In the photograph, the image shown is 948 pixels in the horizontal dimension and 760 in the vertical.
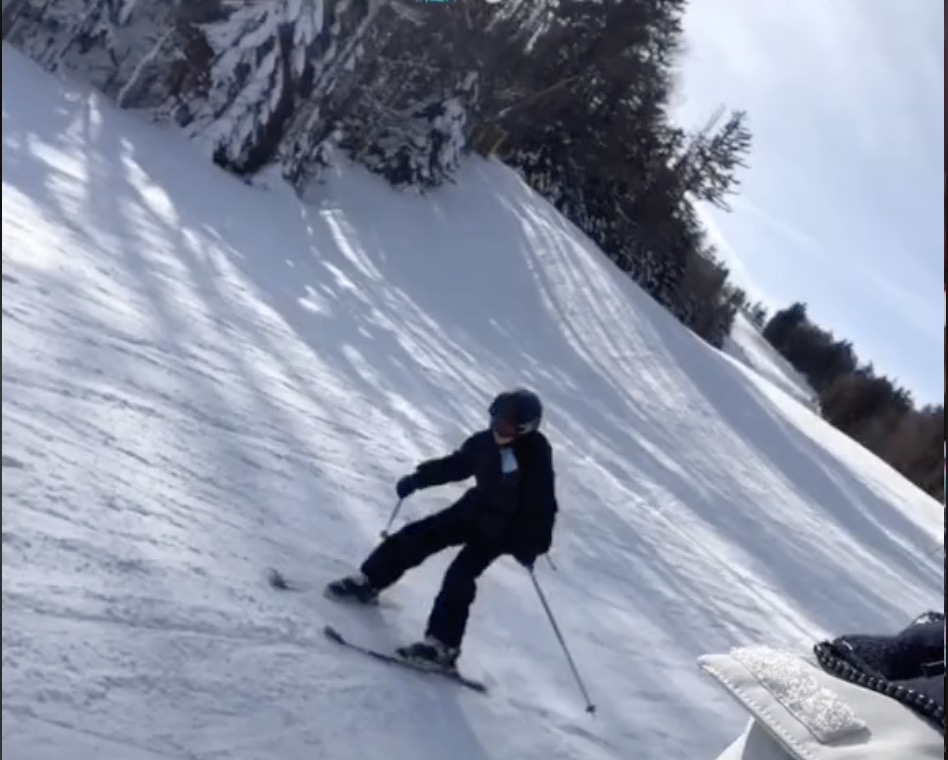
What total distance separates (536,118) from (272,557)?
31.5 metres

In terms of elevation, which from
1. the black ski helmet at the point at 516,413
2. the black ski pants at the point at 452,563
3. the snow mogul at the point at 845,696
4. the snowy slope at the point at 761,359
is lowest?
the black ski pants at the point at 452,563

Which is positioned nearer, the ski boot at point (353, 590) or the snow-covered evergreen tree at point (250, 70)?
the ski boot at point (353, 590)

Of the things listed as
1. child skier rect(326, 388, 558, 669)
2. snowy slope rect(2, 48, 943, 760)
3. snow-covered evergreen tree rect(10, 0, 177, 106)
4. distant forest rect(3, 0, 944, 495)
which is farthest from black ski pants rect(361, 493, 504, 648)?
snow-covered evergreen tree rect(10, 0, 177, 106)

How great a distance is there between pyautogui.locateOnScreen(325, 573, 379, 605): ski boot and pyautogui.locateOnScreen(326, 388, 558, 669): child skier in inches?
17.0

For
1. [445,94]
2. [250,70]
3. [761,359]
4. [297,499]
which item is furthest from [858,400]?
[297,499]

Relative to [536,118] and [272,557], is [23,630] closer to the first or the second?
[272,557]

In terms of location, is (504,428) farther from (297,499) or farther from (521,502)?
(297,499)

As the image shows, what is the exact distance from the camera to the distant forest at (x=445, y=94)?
767 inches

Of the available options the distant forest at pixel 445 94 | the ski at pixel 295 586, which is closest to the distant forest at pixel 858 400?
the distant forest at pixel 445 94

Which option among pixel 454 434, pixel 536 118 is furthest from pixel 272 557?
pixel 536 118

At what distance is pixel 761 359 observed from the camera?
48.1m

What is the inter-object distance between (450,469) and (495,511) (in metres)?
0.37

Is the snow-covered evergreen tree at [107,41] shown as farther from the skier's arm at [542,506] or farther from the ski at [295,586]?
the skier's arm at [542,506]

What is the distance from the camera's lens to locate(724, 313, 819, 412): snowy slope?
42.9 meters
